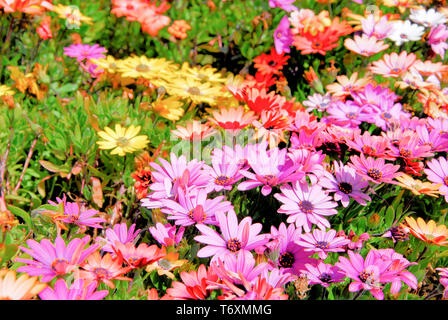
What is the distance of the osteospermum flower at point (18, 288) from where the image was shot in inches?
31.3

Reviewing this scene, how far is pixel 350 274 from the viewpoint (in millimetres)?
974

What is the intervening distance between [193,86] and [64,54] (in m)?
0.76

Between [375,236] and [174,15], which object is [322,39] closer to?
[174,15]

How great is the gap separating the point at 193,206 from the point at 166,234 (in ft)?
0.32

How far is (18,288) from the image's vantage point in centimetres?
82

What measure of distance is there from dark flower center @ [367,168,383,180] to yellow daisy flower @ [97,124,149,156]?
743 mm

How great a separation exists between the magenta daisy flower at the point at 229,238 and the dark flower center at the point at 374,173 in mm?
366

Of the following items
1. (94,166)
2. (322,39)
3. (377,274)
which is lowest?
(94,166)

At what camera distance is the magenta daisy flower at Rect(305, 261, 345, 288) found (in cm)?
100

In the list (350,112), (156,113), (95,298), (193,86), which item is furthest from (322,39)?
(95,298)

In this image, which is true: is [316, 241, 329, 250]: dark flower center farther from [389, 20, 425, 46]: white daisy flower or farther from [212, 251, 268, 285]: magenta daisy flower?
[389, 20, 425, 46]: white daisy flower

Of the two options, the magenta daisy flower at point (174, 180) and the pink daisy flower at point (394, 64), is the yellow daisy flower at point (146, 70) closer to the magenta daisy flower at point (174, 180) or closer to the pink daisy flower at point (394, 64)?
the magenta daisy flower at point (174, 180)

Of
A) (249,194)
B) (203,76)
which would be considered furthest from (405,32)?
(249,194)

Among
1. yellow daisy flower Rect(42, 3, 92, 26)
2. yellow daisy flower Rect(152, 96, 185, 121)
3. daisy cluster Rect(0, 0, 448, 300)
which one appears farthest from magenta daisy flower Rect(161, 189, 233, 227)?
yellow daisy flower Rect(42, 3, 92, 26)
